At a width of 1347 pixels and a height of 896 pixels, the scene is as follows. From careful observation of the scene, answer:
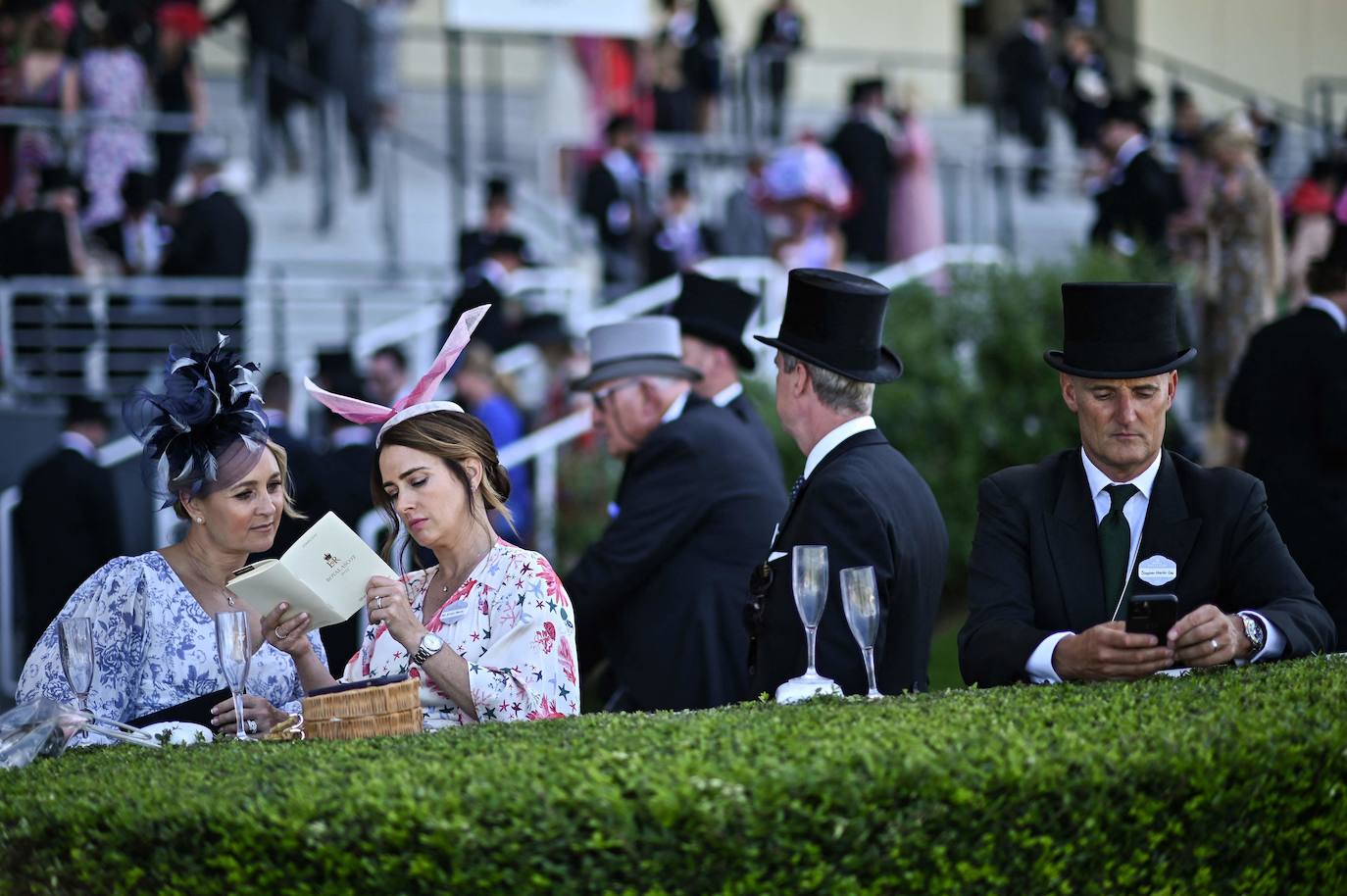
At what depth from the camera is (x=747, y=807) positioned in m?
3.40

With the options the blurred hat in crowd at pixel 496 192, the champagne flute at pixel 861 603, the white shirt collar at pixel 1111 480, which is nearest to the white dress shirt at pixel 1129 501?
the white shirt collar at pixel 1111 480

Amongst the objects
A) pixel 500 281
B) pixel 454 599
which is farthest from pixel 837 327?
pixel 500 281

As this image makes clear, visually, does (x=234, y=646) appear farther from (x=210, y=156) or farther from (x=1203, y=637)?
(x=210, y=156)

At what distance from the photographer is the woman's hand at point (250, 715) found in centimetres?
473

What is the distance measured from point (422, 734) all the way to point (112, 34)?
37.0 ft

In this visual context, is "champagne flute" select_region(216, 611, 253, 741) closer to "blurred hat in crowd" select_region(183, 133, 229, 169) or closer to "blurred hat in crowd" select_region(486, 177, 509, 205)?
"blurred hat in crowd" select_region(183, 133, 229, 169)

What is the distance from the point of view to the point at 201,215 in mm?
12766

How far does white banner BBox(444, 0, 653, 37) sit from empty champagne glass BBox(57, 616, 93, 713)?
8590 millimetres

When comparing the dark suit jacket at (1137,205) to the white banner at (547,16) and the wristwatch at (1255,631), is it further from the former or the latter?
the wristwatch at (1255,631)

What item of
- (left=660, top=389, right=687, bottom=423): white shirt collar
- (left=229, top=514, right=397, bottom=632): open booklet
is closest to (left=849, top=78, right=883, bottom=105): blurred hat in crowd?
(left=660, top=389, right=687, bottom=423): white shirt collar

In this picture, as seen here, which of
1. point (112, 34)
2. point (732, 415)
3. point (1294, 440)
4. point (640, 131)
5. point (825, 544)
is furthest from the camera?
point (640, 131)

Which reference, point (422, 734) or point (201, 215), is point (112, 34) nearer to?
point (201, 215)

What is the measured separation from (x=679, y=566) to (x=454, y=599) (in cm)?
173

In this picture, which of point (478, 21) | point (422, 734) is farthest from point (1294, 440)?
point (478, 21)
